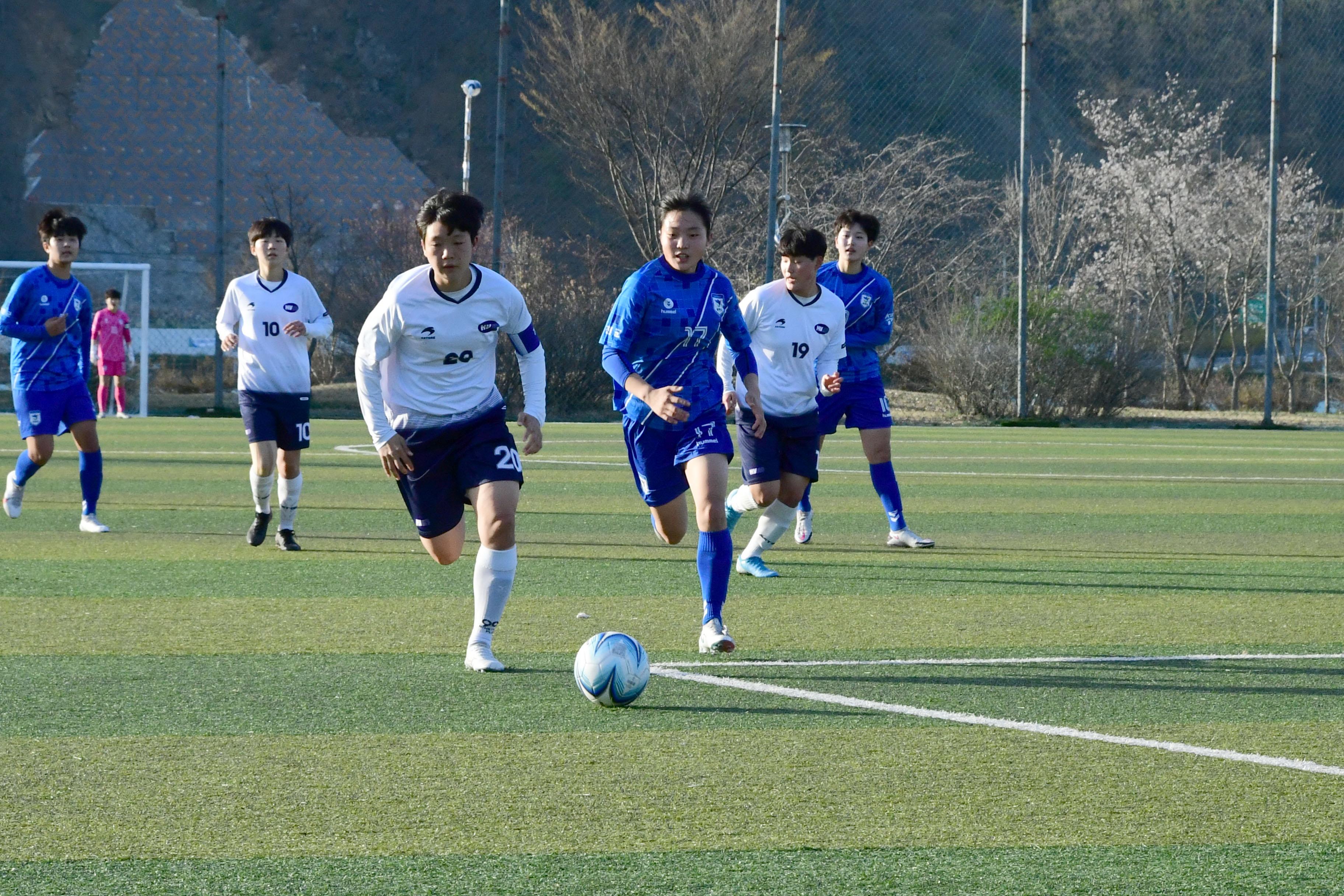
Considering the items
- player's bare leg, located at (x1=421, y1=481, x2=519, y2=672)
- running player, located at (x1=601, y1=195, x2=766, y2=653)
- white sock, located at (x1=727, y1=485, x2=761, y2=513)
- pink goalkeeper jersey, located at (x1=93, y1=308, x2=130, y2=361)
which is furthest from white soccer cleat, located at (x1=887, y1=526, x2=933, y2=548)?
pink goalkeeper jersey, located at (x1=93, y1=308, x2=130, y2=361)

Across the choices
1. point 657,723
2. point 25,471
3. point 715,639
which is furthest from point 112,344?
point 657,723

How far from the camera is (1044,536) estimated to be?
1120 centimetres

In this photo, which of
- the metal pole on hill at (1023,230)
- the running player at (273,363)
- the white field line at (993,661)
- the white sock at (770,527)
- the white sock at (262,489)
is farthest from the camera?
the metal pole on hill at (1023,230)

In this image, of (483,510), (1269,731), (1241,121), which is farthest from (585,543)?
(1241,121)

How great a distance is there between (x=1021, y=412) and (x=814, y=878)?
24.7m

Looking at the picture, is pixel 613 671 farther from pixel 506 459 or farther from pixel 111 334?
pixel 111 334

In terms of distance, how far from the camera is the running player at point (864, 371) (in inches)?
402

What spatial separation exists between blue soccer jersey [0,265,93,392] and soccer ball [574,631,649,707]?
250 inches

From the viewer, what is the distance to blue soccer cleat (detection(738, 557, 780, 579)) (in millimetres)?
8906

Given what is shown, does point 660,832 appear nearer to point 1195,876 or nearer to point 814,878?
point 814,878

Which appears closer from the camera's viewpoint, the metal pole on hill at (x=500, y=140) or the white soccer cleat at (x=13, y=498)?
the white soccer cleat at (x=13, y=498)

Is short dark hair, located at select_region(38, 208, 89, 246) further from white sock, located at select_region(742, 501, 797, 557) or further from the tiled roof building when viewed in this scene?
the tiled roof building

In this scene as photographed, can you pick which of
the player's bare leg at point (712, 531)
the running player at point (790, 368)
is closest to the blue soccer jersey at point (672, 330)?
the player's bare leg at point (712, 531)

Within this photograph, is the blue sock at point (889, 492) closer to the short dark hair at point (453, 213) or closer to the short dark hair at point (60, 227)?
the short dark hair at point (453, 213)
